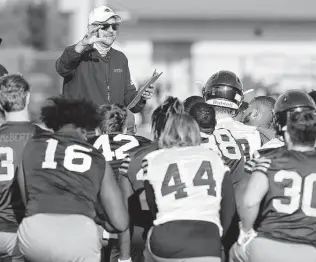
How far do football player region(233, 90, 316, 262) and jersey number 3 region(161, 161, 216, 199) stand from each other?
0.92ft

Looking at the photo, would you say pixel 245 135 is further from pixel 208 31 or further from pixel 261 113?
pixel 208 31

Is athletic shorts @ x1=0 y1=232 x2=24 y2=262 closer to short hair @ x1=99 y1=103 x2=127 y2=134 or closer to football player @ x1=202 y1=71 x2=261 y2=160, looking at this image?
short hair @ x1=99 y1=103 x2=127 y2=134

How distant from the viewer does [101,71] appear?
28.2ft

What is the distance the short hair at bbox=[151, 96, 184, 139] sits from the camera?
22.5 ft

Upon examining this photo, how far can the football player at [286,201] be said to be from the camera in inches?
249

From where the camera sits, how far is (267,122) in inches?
380

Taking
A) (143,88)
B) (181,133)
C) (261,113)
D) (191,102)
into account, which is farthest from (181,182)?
(261,113)

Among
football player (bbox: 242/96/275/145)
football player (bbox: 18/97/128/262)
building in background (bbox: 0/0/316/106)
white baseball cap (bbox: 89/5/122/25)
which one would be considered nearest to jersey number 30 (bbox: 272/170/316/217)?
football player (bbox: 18/97/128/262)

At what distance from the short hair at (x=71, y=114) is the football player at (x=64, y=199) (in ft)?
0.45

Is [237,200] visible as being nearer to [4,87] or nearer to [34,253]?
[34,253]

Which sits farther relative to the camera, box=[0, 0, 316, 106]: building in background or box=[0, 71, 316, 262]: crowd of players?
box=[0, 0, 316, 106]: building in background

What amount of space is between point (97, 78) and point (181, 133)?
7.59 ft

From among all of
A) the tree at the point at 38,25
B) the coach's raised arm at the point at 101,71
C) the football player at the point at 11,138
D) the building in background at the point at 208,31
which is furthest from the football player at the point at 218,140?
the tree at the point at 38,25

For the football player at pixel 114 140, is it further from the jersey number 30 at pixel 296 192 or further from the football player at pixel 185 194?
the jersey number 30 at pixel 296 192
